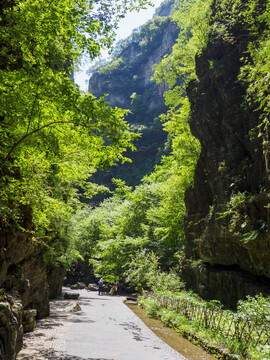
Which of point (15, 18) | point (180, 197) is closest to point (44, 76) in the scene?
point (15, 18)

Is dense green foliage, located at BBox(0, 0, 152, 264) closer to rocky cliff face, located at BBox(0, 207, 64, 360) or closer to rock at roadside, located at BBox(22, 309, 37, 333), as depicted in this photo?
rocky cliff face, located at BBox(0, 207, 64, 360)

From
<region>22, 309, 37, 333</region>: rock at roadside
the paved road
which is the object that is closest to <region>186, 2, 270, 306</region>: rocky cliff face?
the paved road

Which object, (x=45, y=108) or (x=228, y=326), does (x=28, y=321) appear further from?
(x=45, y=108)

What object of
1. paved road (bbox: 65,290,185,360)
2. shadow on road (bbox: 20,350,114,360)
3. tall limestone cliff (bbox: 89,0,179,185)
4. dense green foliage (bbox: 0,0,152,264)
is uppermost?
tall limestone cliff (bbox: 89,0,179,185)

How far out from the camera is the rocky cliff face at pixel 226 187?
12.6 metres

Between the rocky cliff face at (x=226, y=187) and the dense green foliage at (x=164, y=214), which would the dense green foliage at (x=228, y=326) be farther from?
the dense green foliage at (x=164, y=214)

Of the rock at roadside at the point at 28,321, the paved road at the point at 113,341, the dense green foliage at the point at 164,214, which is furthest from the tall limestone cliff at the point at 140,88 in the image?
the rock at roadside at the point at 28,321

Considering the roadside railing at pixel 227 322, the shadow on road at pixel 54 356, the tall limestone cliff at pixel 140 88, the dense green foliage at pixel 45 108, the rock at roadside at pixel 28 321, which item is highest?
the tall limestone cliff at pixel 140 88

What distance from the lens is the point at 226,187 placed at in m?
15.1

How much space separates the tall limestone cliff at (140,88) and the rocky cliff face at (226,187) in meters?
42.0

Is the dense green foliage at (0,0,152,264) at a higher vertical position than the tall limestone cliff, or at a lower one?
lower

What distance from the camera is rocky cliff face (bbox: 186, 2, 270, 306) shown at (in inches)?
494

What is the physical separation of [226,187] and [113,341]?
9578mm

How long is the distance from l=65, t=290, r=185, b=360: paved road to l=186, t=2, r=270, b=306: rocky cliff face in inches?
211
